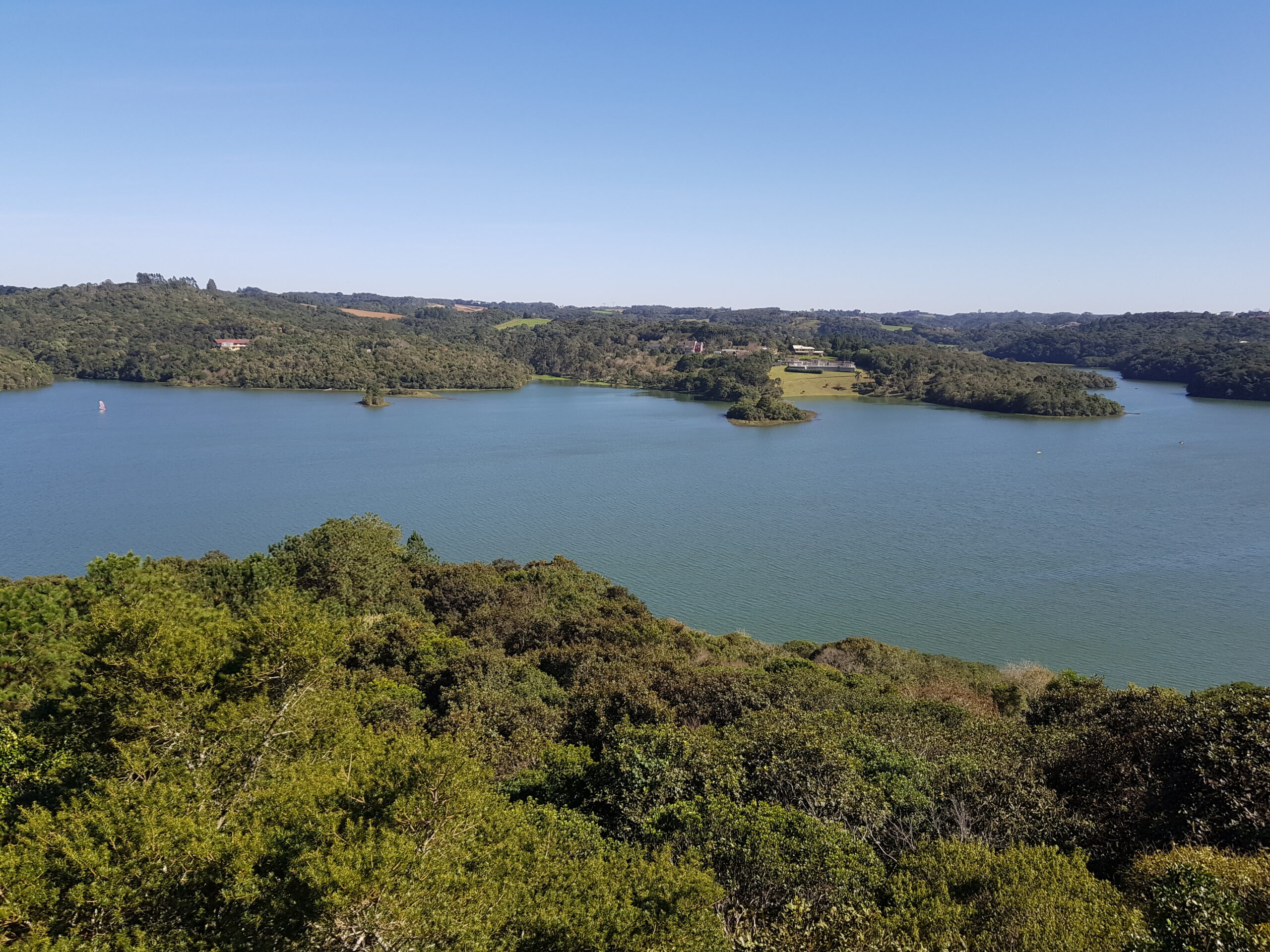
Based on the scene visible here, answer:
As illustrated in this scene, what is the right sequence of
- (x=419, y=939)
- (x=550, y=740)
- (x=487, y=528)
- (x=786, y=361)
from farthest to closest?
1. (x=786, y=361)
2. (x=487, y=528)
3. (x=550, y=740)
4. (x=419, y=939)

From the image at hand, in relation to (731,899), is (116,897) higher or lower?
higher

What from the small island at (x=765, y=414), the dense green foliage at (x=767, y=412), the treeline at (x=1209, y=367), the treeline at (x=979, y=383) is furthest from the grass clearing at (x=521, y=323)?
the treeline at (x=1209, y=367)

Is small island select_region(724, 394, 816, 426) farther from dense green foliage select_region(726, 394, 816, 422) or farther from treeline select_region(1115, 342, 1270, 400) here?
treeline select_region(1115, 342, 1270, 400)

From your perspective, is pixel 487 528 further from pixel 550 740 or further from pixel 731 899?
pixel 731 899

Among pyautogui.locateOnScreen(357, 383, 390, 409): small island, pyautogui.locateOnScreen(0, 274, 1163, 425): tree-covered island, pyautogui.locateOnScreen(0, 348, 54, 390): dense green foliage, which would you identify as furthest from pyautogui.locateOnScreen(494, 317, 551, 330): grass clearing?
pyautogui.locateOnScreen(0, 348, 54, 390): dense green foliage

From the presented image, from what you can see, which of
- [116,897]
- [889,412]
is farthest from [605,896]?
[889,412]

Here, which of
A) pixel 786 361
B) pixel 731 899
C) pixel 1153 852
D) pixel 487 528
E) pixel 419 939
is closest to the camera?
pixel 419 939

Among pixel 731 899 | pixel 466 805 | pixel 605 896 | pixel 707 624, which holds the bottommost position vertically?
pixel 707 624
